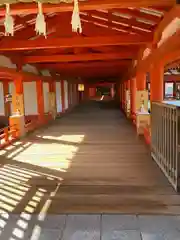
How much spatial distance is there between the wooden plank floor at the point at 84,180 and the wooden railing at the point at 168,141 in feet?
0.51

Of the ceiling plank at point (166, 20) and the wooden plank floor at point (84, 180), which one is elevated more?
the ceiling plank at point (166, 20)

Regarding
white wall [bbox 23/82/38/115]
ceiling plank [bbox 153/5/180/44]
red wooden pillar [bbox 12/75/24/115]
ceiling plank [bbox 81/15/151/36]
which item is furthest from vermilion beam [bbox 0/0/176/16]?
white wall [bbox 23/82/38/115]

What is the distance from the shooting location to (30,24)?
6.16 m

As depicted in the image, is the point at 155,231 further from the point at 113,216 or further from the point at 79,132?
the point at 79,132

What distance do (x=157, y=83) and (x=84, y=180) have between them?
9.68 ft

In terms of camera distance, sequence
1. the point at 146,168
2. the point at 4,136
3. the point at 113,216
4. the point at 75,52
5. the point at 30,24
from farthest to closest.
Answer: the point at 75,52, the point at 4,136, the point at 30,24, the point at 146,168, the point at 113,216

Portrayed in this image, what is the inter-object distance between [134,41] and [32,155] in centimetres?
331

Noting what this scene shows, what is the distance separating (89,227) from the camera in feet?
8.32

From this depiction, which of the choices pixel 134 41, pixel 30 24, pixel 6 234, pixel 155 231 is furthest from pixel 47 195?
pixel 30 24

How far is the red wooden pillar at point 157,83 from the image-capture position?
18.0 feet

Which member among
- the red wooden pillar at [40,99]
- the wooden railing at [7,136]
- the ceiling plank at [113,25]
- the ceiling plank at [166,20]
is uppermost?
the ceiling plank at [113,25]

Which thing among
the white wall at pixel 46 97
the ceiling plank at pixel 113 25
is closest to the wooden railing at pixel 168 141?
the ceiling plank at pixel 113 25

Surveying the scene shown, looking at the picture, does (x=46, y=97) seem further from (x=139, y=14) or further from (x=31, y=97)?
(x=139, y=14)

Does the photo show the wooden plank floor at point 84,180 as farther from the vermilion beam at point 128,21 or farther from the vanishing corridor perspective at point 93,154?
the vermilion beam at point 128,21
